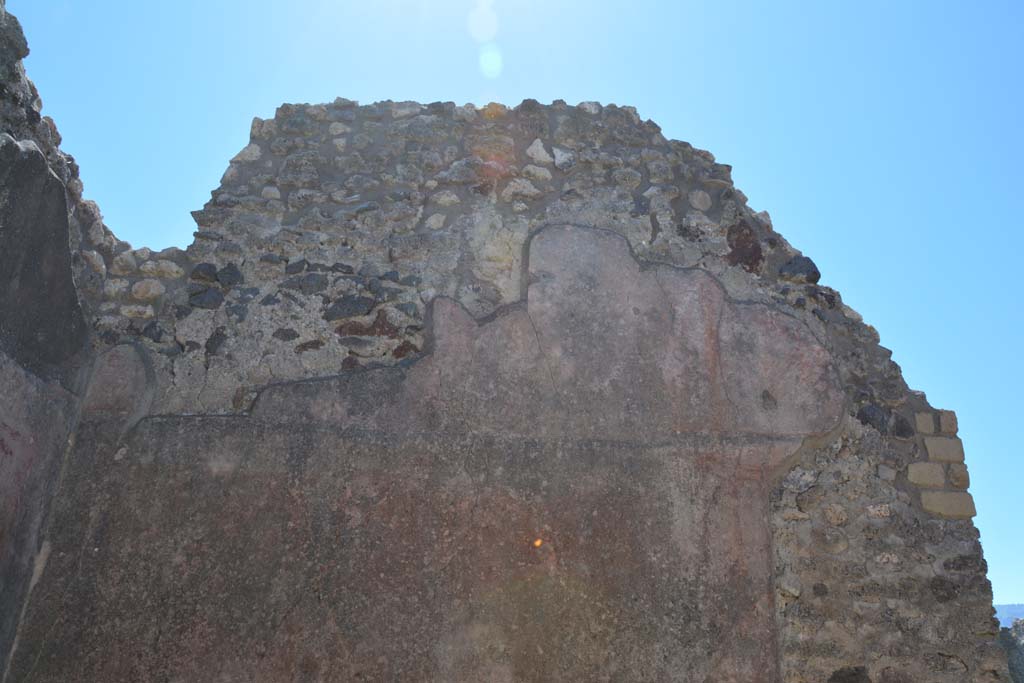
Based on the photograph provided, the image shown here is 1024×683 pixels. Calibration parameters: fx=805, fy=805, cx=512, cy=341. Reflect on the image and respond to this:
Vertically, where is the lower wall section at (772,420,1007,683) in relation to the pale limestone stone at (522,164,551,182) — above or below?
below

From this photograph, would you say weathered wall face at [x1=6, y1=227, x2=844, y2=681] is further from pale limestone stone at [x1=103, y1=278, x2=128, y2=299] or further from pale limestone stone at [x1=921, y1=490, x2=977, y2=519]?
pale limestone stone at [x1=103, y1=278, x2=128, y2=299]

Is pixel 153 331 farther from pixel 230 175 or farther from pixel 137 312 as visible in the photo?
pixel 230 175

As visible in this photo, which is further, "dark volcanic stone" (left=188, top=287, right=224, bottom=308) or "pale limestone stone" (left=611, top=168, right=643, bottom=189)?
"pale limestone stone" (left=611, top=168, right=643, bottom=189)

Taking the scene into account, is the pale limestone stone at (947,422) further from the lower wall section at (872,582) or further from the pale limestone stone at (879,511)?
the pale limestone stone at (879,511)

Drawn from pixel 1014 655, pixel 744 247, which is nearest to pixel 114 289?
pixel 744 247

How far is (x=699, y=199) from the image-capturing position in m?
3.47

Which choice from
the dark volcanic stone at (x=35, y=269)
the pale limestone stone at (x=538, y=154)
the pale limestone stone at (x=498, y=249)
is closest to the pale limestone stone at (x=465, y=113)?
the pale limestone stone at (x=538, y=154)

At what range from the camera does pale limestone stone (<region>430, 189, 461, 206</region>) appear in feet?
10.9

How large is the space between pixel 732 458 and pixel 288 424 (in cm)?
161

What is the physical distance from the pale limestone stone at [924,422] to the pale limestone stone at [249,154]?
2.89 metres

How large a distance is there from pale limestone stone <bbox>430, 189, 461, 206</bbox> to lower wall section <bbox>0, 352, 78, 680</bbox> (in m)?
1.55

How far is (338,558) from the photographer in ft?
8.73

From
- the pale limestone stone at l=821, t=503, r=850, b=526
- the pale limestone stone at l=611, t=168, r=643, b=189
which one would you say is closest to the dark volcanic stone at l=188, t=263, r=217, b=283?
the pale limestone stone at l=611, t=168, r=643, b=189

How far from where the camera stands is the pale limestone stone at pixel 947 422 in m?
3.15
